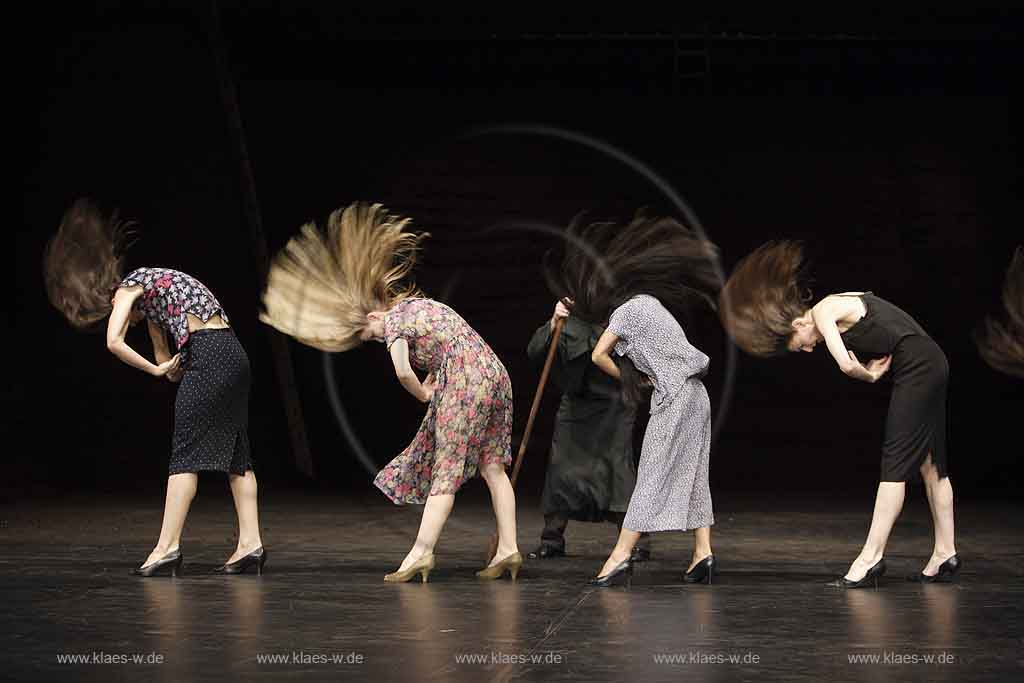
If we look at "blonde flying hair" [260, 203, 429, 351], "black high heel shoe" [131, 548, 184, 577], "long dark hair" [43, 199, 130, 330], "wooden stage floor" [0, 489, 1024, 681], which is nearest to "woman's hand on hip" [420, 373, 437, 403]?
"blonde flying hair" [260, 203, 429, 351]

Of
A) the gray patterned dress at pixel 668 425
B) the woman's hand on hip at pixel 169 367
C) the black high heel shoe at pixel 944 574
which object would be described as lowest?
the black high heel shoe at pixel 944 574

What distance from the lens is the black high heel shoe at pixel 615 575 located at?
18.4 ft

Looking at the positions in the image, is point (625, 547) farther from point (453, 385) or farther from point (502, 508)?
point (453, 385)

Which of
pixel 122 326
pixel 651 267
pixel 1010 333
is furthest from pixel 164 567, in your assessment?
pixel 1010 333

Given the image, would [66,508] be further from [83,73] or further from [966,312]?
[966,312]

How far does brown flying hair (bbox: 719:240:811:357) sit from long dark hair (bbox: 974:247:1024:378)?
0.97 metres

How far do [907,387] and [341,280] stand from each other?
6.96ft

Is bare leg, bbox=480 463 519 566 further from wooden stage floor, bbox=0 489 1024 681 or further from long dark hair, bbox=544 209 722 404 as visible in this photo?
long dark hair, bbox=544 209 722 404

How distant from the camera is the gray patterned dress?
5.62m

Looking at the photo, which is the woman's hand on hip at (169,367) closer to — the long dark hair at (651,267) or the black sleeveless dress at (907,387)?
the long dark hair at (651,267)

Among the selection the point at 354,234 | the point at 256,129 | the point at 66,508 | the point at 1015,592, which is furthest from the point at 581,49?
the point at 1015,592

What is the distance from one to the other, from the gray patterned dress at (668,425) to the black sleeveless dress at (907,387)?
2.07 ft

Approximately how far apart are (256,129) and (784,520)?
493 centimetres

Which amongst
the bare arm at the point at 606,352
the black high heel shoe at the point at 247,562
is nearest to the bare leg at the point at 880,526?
the bare arm at the point at 606,352
